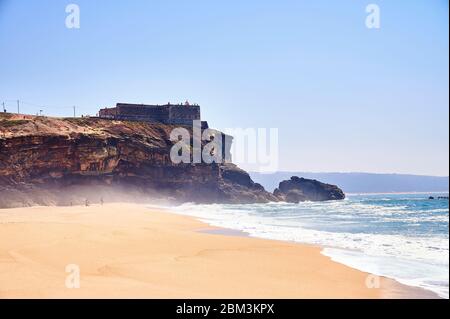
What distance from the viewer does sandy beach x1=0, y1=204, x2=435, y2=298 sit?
26.7ft

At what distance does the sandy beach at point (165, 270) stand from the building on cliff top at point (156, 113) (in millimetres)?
62570

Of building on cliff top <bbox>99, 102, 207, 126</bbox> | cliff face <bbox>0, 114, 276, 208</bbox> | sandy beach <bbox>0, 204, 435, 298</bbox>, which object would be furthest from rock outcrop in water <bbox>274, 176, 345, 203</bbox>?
sandy beach <bbox>0, 204, 435, 298</bbox>

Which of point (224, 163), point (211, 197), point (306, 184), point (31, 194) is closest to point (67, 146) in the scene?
point (31, 194)

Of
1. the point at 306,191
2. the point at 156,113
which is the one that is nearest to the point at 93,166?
the point at 156,113

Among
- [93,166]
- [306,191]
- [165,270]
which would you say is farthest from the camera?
[306,191]

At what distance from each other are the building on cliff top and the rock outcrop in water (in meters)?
28.8

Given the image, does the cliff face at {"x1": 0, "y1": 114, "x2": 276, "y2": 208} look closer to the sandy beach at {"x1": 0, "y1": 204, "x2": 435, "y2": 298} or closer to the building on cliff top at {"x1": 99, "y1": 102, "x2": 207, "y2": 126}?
the building on cliff top at {"x1": 99, "y1": 102, "x2": 207, "y2": 126}

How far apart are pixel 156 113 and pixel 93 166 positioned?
26.0 m

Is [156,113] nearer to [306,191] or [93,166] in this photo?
[93,166]

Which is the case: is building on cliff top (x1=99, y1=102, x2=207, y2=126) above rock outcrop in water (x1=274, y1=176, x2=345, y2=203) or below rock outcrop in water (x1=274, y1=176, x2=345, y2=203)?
above

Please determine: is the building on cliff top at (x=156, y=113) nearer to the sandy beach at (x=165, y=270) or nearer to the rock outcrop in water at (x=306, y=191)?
the rock outcrop in water at (x=306, y=191)

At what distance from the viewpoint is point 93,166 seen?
56.7 metres

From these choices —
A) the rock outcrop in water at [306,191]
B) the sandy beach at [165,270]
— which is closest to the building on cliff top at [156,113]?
the rock outcrop in water at [306,191]

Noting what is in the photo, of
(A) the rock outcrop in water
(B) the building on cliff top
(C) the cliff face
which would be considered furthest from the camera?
(A) the rock outcrop in water
